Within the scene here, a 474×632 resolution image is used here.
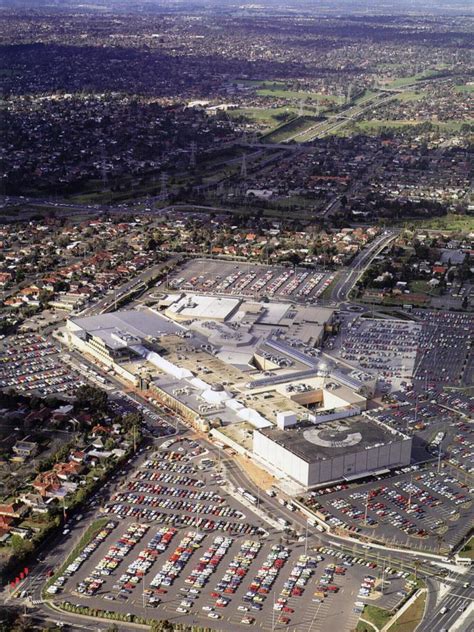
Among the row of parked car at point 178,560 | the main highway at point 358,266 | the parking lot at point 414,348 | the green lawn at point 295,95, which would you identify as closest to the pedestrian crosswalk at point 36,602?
the row of parked car at point 178,560

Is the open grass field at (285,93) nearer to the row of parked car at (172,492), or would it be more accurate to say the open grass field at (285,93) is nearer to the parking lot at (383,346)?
the parking lot at (383,346)

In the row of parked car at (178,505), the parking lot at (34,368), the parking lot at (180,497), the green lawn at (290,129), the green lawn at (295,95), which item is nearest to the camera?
the parking lot at (180,497)

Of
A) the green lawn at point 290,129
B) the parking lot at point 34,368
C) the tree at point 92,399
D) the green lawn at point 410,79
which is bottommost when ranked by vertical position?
the green lawn at point 410,79

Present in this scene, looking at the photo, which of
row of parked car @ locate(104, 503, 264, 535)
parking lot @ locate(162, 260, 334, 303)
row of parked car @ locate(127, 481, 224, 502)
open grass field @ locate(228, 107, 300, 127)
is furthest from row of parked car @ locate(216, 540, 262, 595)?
open grass field @ locate(228, 107, 300, 127)

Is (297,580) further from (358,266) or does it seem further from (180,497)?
(358,266)

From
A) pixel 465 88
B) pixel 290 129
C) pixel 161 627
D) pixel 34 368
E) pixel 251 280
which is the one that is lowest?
pixel 465 88

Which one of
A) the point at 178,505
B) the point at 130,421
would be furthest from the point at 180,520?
the point at 130,421

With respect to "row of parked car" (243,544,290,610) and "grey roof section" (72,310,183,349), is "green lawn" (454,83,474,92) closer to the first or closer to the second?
"grey roof section" (72,310,183,349)
